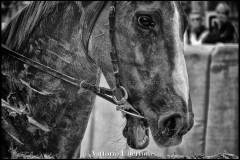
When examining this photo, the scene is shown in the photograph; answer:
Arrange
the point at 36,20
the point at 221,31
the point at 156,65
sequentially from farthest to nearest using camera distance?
the point at 221,31 → the point at 36,20 → the point at 156,65

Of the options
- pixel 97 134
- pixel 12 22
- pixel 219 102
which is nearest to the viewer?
pixel 12 22

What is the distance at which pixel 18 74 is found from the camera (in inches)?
39.7

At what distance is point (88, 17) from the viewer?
0.95 m

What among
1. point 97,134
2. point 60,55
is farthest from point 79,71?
point 97,134

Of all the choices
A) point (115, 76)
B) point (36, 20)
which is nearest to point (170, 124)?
point (115, 76)

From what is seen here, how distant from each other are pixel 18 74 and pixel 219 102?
1.60 m

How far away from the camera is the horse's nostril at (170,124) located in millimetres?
897

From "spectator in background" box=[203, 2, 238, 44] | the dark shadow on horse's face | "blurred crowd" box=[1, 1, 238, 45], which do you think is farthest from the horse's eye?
"spectator in background" box=[203, 2, 238, 44]

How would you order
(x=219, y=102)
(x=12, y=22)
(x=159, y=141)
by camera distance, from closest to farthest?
(x=159, y=141) → (x=12, y=22) → (x=219, y=102)

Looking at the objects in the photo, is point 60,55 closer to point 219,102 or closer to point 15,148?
point 15,148

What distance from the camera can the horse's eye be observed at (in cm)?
91

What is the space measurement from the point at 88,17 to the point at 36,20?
0.15 meters

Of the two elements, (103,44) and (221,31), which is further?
(221,31)

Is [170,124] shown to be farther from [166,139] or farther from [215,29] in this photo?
[215,29]
